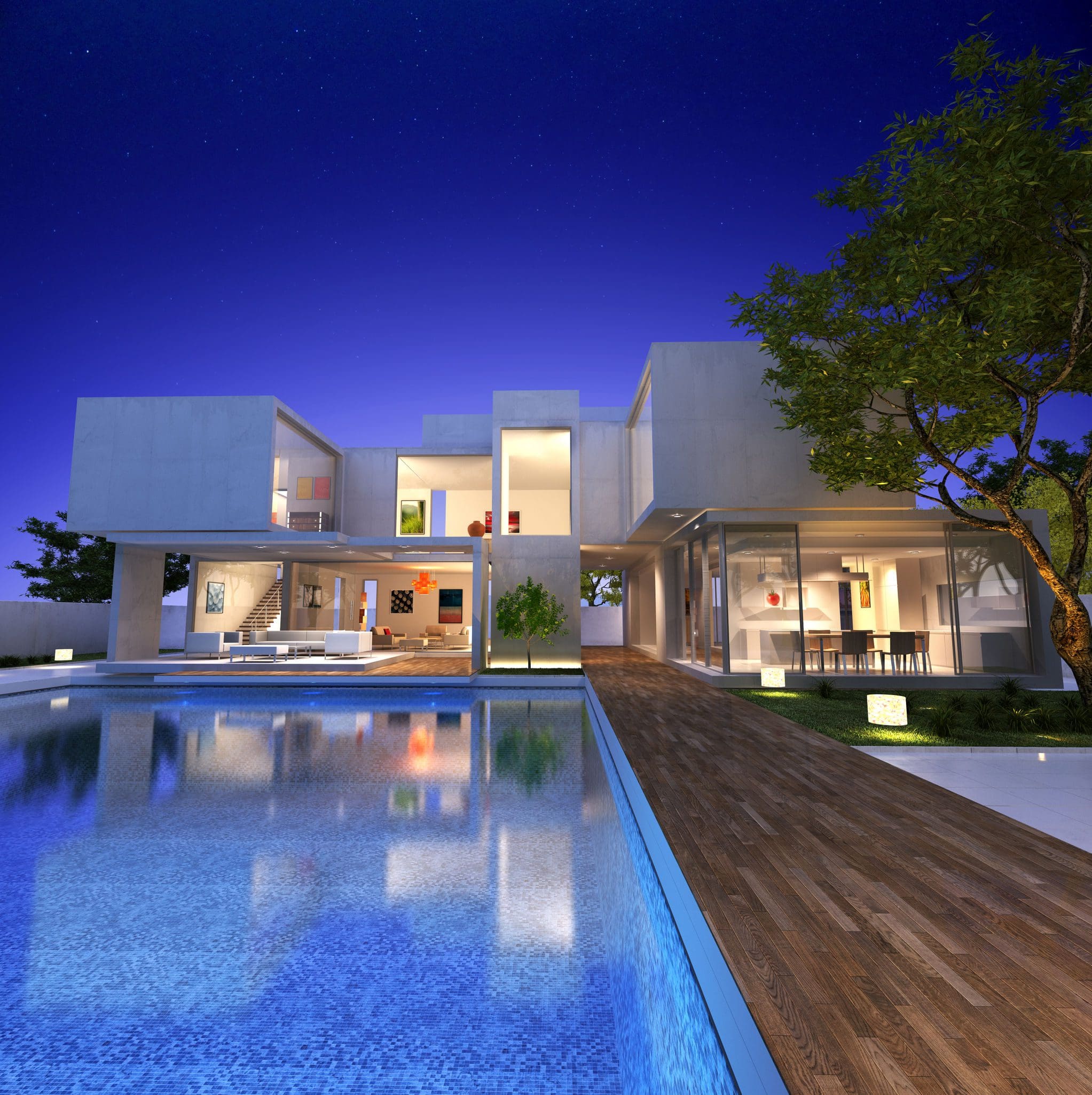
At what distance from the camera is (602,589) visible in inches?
1369

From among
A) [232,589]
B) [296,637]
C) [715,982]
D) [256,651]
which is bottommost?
[715,982]

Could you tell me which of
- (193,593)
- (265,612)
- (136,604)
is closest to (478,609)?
(136,604)

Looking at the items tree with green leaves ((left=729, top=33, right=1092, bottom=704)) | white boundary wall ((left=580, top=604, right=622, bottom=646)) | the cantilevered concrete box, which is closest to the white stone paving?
tree with green leaves ((left=729, top=33, right=1092, bottom=704))

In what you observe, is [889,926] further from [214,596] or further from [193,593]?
[214,596]

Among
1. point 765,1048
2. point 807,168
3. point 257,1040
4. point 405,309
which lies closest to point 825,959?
point 765,1048

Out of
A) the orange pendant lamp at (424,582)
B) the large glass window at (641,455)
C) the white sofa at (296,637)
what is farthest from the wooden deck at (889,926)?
the orange pendant lamp at (424,582)

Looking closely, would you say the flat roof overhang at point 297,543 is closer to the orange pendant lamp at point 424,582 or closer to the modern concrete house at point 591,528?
the modern concrete house at point 591,528

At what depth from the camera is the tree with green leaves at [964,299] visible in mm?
7219

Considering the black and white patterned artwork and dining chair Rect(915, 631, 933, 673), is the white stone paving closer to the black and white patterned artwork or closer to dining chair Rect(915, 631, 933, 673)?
dining chair Rect(915, 631, 933, 673)

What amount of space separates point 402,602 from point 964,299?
66.1ft

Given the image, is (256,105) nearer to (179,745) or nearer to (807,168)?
(807,168)

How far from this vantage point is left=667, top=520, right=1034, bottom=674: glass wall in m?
11.7

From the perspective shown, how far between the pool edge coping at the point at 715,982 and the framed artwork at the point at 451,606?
66.7ft

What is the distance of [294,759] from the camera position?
700cm
